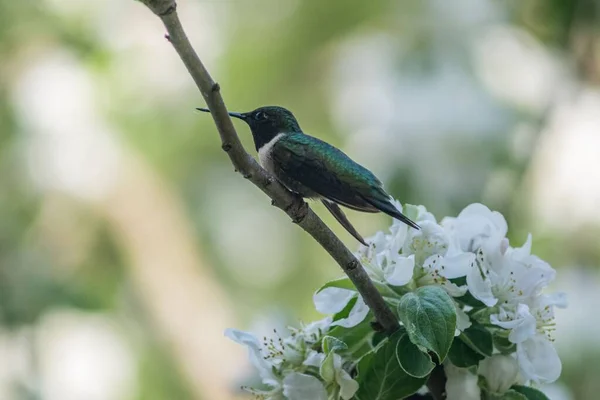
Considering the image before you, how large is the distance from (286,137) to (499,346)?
23cm

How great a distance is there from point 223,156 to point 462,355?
6.33 ft

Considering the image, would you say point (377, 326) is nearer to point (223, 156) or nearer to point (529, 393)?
point (529, 393)

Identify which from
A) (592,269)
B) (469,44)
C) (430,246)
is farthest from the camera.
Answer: (469,44)

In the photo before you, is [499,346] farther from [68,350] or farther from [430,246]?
[68,350]

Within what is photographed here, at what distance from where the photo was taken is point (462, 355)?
597mm

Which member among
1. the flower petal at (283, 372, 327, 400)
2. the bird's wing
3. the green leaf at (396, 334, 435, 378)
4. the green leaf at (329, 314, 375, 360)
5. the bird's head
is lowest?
the flower petal at (283, 372, 327, 400)

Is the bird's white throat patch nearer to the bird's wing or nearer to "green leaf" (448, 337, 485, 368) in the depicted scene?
the bird's wing

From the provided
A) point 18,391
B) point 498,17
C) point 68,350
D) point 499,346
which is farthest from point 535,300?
point 68,350

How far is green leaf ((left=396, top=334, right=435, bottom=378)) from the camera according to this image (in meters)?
0.54

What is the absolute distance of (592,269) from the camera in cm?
179

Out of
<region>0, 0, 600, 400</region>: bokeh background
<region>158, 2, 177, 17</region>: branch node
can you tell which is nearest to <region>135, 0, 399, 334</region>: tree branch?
<region>158, 2, 177, 17</region>: branch node

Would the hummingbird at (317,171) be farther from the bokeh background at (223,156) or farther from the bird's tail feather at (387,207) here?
the bokeh background at (223,156)

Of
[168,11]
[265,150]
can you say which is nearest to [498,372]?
[265,150]

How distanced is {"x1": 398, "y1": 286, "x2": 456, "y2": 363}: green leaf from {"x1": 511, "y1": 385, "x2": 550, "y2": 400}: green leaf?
0.12 meters
